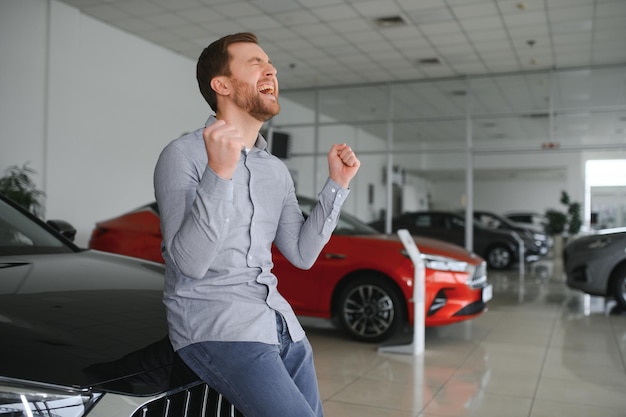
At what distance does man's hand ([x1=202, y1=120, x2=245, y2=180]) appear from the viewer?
1.11 meters

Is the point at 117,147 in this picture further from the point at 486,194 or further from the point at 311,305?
the point at 486,194

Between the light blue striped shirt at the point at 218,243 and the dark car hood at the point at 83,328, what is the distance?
0.14 meters

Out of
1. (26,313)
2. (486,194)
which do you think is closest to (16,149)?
(26,313)

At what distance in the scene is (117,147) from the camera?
9.05 m

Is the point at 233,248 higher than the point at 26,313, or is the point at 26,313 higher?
the point at 233,248

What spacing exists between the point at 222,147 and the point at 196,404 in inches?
23.7

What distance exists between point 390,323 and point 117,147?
579 centimetres

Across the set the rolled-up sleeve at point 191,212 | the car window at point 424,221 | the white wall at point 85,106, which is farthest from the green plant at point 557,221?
the rolled-up sleeve at point 191,212

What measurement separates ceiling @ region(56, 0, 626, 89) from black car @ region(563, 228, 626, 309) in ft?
9.73

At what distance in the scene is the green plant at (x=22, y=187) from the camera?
688 cm

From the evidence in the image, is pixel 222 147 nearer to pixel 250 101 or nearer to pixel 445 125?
pixel 250 101

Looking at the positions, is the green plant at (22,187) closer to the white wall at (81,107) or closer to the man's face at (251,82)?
Result: the white wall at (81,107)

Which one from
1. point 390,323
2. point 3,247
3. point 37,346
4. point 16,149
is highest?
point 16,149

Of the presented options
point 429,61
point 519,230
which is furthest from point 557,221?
point 429,61
